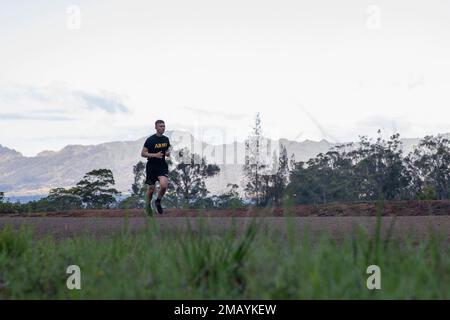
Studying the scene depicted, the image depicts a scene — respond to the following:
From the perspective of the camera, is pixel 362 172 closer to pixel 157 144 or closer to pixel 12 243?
pixel 157 144

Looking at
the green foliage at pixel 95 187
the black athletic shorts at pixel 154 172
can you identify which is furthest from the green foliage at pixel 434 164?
the black athletic shorts at pixel 154 172

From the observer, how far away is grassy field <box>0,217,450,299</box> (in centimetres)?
489

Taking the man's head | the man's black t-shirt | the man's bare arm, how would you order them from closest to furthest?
the man's bare arm < the man's head < the man's black t-shirt

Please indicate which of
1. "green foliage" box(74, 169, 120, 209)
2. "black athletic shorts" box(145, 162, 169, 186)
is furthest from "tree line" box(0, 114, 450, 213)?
"black athletic shorts" box(145, 162, 169, 186)

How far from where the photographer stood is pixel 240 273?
5418 millimetres

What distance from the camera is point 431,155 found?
41.4 meters

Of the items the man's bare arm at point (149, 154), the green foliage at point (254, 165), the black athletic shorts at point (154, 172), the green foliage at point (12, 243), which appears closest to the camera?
the green foliage at point (12, 243)

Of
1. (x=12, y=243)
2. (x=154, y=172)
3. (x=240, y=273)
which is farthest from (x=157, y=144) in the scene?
(x=240, y=273)

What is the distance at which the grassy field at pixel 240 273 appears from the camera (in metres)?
4.89

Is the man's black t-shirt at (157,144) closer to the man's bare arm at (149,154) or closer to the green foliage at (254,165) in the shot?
the man's bare arm at (149,154)

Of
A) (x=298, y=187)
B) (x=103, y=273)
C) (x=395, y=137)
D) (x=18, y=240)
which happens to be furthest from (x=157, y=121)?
(x=395, y=137)

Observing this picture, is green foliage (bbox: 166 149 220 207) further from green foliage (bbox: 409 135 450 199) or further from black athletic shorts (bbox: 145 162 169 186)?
black athletic shorts (bbox: 145 162 169 186)

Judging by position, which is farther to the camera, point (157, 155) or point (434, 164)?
point (434, 164)
